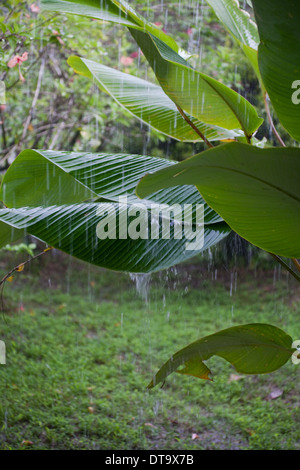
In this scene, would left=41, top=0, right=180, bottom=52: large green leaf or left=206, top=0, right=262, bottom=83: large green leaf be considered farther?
left=206, top=0, right=262, bottom=83: large green leaf

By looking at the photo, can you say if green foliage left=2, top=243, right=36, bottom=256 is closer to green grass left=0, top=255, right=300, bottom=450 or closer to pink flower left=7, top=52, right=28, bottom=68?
green grass left=0, top=255, right=300, bottom=450

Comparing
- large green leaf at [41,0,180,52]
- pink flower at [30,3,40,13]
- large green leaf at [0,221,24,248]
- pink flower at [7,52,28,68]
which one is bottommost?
large green leaf at [0,221,24,248]

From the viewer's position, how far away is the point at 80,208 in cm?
79

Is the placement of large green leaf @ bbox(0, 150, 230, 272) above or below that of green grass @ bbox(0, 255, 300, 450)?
above

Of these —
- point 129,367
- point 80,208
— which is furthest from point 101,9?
point 129,367

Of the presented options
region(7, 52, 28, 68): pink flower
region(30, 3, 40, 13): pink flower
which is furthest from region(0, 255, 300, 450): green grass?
region(30, 3, 40, 13): pink flower

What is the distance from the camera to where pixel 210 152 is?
46 centimetres

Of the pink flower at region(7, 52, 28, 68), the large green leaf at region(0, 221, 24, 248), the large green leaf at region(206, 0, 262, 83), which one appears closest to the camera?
the large green leaf at region(0, 221, 24, 248)

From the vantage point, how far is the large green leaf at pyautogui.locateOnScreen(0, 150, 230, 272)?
2.38 feet

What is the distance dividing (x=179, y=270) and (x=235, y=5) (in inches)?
145

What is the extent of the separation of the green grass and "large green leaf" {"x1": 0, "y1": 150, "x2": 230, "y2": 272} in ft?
3.26

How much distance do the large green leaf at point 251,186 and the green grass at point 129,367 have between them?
1.24m

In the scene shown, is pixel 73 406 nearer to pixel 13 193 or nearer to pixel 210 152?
pixel 13 193

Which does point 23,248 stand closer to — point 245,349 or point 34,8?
point 34,8
